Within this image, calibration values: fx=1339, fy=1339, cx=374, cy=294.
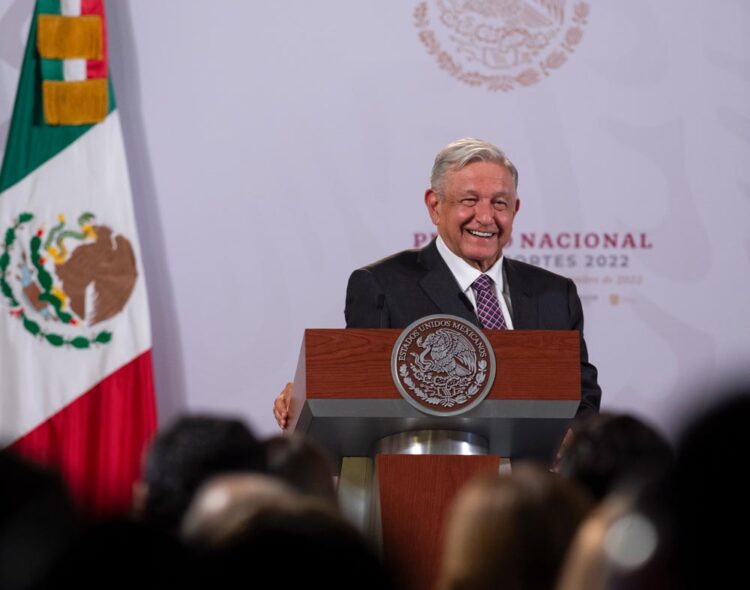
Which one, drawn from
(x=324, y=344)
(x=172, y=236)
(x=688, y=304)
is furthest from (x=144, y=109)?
(x=324, y=344)

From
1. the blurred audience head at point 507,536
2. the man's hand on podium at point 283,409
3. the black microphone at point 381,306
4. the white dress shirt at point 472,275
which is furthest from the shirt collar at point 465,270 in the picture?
the blurred audience head at point 507,536

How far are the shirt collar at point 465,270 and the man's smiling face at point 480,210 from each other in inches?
0.9

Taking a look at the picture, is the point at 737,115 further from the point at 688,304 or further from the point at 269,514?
the point at 269,514

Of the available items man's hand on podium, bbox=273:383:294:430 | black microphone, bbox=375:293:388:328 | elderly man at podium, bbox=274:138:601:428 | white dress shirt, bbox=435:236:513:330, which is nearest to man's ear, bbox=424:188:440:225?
elderly man at podium, bbox=274:138:601:428

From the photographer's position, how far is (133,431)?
214 inches

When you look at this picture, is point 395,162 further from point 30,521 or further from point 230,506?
point 30,521

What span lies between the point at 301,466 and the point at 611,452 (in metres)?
0.42

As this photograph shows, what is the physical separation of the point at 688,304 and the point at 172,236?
2.18 meters

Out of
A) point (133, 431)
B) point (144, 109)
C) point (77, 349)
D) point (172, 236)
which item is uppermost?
point (144, 109)

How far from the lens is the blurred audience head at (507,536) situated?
4.29 feet

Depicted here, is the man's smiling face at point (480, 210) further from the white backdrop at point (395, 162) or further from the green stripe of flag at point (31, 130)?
the green stripe of flag at point (31, 130)

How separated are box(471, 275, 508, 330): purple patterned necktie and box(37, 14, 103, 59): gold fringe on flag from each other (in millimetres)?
2190

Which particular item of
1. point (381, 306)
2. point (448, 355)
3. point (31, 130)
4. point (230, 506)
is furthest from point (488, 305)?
point (230, 506)

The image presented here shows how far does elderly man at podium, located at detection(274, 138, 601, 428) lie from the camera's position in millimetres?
3799
